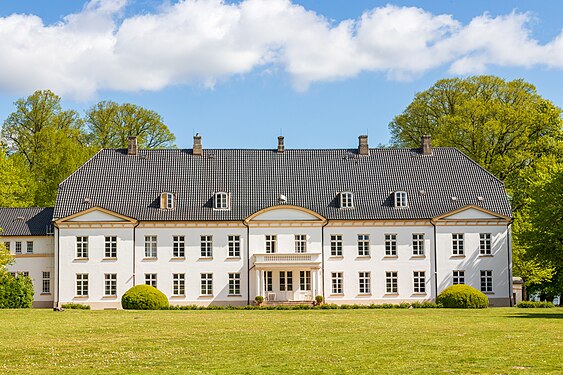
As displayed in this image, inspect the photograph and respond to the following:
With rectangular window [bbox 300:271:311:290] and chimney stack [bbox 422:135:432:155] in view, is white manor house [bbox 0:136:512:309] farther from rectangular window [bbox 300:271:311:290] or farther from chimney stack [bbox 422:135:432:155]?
chimney stack [bbox 422:135:432:155]

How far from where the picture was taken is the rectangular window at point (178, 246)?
5216cm

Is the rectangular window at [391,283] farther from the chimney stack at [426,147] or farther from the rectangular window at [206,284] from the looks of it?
the rectangular window at [206,284]

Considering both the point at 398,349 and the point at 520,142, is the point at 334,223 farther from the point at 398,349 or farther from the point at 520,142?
the point at 398,349

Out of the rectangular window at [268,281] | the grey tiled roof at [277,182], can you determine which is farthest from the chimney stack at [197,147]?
the rectangular window at [268,281]

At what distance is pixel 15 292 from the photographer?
1849 inches

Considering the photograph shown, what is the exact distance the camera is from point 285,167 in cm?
5509

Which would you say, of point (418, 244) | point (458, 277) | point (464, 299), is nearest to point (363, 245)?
point (418, 244)

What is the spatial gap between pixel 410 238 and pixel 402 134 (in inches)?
634

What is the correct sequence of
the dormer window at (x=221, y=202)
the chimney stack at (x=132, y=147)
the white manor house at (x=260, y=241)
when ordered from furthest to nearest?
the chimney stack at (x=132, y=147) → the dormer window at (x=221, y=202) → the white manor house at (x=260, y=241)

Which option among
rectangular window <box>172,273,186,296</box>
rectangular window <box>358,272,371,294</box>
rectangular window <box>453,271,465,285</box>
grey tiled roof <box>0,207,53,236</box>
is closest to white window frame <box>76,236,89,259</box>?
grey tiled roof <box>0,207,53,236</box>

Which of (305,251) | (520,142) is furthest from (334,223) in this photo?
(520,142)

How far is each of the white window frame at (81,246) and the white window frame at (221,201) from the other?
760 centimetres

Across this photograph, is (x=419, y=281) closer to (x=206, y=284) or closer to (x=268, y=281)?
(x=268, y=281)

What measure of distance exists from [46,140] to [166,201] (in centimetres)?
1842
